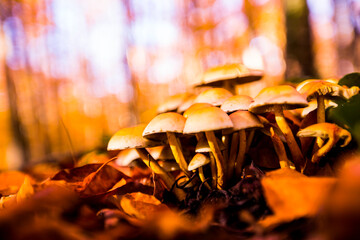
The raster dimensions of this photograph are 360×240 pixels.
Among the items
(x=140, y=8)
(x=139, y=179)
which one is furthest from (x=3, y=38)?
(x=140, y=8)

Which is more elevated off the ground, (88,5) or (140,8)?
(88,5)

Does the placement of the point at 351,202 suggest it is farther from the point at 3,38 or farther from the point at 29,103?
the point at 29,103

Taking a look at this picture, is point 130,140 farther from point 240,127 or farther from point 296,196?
point 296,196

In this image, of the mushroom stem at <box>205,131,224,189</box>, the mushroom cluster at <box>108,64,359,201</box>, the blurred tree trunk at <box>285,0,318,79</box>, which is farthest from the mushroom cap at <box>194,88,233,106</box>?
the blurred tree trunk at <box>285,0,318,79</box>

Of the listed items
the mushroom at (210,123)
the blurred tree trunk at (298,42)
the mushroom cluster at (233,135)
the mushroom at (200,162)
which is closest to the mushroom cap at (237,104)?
the mushroom cluster at (233,135)

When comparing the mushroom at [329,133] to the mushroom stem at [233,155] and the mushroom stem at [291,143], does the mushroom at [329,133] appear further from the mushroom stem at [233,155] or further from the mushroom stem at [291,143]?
the mushroom stem at [233,155]

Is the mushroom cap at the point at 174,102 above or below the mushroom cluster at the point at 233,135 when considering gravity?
above
